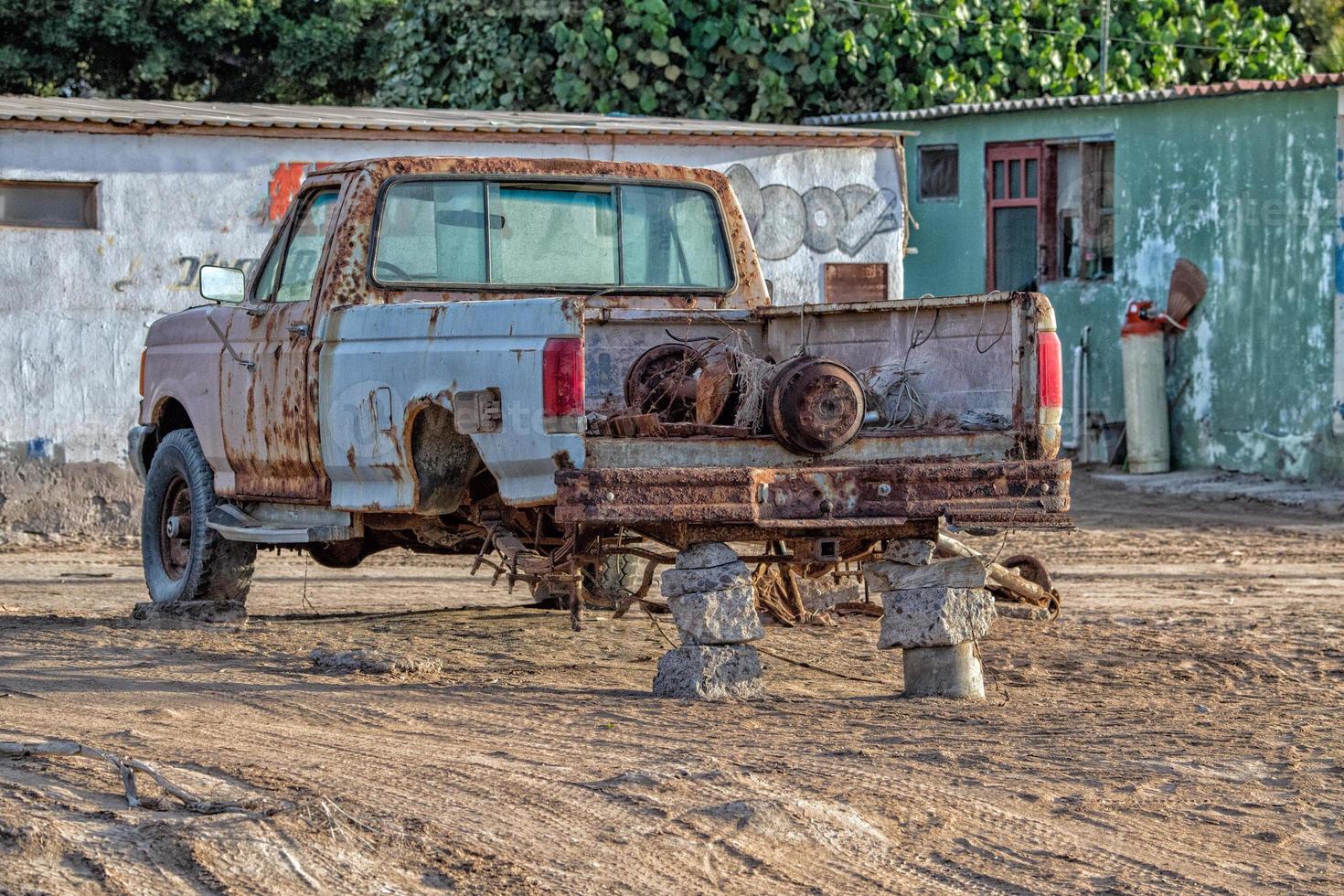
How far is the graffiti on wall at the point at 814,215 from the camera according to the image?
51.8ft

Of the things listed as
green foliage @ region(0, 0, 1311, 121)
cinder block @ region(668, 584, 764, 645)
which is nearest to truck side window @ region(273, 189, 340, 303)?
cinder block @ region(668, 584, 764, 645)

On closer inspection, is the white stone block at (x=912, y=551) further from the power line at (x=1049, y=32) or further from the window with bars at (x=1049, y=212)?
the power line at (x=1049, y=32)

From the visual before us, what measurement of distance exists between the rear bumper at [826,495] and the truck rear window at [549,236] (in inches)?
75.5

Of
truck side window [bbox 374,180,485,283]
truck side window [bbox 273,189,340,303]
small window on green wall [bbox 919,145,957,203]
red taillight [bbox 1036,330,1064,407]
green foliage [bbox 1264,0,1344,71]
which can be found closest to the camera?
red taillight [bbox 1036,330,1064,407]

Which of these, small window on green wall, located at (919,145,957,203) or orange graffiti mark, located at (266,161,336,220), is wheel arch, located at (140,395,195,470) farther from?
small window on green wall, located at (919,145,957,203)

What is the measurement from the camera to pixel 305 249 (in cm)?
853

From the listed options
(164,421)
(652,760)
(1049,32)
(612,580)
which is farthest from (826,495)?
(1049,32)

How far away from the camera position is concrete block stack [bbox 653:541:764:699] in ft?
23.1

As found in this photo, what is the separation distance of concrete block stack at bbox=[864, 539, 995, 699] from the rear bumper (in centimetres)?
21

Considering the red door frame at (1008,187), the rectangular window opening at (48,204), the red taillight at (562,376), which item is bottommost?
the red taillight at (562,376)

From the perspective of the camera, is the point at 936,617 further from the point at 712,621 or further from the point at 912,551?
the point at 712,621

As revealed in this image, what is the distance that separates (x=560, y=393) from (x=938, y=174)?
13.7m

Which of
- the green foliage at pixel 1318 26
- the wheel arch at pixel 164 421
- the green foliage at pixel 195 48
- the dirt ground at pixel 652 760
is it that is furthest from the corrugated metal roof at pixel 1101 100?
the wheel arch at pixel 164 421

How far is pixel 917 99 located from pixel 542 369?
15.8 metres
